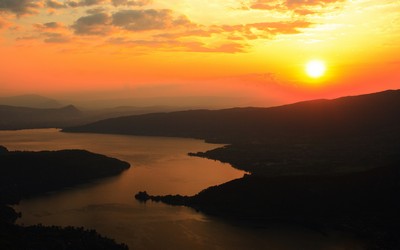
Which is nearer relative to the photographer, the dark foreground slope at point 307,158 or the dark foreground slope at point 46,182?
the dark foreground slope at point 46,182

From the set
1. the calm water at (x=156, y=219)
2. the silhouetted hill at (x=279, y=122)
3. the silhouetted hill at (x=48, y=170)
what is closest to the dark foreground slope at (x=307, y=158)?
the silhouetted hill at (x=279, y=122)

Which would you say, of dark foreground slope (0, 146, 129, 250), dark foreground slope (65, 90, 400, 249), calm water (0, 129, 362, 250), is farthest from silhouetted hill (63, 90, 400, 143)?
Result: dark foreground slope (0, 146, 129, 250)

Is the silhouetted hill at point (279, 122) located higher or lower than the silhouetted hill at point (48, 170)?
higher

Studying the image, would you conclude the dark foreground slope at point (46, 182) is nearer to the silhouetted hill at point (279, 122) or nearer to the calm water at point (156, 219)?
the calm water at point (156, 219)

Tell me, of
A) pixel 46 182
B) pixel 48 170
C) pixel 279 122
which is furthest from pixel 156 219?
pixel 279 122

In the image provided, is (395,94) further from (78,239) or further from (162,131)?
(78,239)

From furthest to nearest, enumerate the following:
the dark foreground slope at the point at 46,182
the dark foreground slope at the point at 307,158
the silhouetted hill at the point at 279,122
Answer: the silhouetted hill at the point at 279,122 < the dark foreground slope at the point at 307,158 < the dark foreground slope at the point at 46,182

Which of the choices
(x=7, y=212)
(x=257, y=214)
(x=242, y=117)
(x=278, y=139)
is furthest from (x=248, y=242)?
(x=242, y=117)

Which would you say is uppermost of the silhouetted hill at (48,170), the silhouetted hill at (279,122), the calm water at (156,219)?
the silhouetted hill at (279,122)
